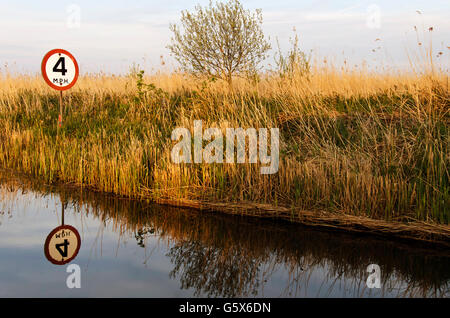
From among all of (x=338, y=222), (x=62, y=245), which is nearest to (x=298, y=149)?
(x=338, y=222)

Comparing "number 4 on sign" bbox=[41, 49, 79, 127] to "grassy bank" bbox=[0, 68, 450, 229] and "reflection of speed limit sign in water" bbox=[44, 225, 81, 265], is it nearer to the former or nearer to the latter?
"grassy bank" bbox=[0, 68, 450, 229]

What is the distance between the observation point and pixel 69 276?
4711 mm

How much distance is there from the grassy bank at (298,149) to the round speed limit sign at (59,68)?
1.36m

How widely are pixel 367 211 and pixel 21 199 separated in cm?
601

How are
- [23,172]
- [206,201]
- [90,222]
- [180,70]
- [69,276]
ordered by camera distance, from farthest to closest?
1. [180,70]
2. [23,172]
3. [206,201]
4. [90,222]
5. [69,276]

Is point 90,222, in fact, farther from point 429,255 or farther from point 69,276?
point 429,255

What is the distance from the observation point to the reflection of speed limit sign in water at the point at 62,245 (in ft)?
17.1

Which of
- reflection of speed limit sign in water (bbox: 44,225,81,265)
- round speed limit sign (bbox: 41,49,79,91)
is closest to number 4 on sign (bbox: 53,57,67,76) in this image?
round speed limit sign (bbox: 41,49,79,91)

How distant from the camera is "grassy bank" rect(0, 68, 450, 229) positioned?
6.51 metres

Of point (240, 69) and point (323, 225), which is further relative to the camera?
point (240, 69)

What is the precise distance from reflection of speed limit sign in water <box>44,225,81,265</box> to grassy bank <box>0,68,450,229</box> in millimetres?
1955

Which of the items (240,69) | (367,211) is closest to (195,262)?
(367,211)

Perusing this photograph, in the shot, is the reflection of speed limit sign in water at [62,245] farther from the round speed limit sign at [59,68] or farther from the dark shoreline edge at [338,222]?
the round speed limit sign at [59,68]

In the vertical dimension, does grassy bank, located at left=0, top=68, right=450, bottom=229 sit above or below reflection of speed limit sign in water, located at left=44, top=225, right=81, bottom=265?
above
